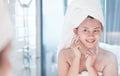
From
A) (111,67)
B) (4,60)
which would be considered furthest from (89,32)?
(4,60)

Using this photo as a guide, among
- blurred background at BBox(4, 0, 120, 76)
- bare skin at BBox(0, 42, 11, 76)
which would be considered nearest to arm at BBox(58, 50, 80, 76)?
blurred background at BBox(4, 0, 120, 76)

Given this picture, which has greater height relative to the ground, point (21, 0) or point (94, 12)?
point (21, 0)

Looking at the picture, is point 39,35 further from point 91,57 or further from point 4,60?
point 4,60

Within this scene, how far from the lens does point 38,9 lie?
81.5 inches

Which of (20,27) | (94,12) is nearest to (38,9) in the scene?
(20,27)

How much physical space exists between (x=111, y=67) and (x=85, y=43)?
301mm

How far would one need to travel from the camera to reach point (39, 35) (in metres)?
2.07

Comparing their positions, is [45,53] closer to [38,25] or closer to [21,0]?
[38,25]

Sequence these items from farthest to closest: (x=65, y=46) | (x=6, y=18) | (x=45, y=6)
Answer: (x=45, y=6) < (x=65, y=46) < (x=6, y=18)

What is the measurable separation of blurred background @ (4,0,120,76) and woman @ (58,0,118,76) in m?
0.08

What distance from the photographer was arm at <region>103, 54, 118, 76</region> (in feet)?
5.70

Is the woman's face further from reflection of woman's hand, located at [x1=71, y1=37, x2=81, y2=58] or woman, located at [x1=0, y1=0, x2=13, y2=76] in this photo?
woman, located at [x1=0, y1=0, x2=13, y2=76]

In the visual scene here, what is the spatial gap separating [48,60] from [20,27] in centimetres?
43

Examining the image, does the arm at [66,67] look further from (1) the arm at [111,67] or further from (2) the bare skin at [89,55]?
(1) the arm at [111,67]
